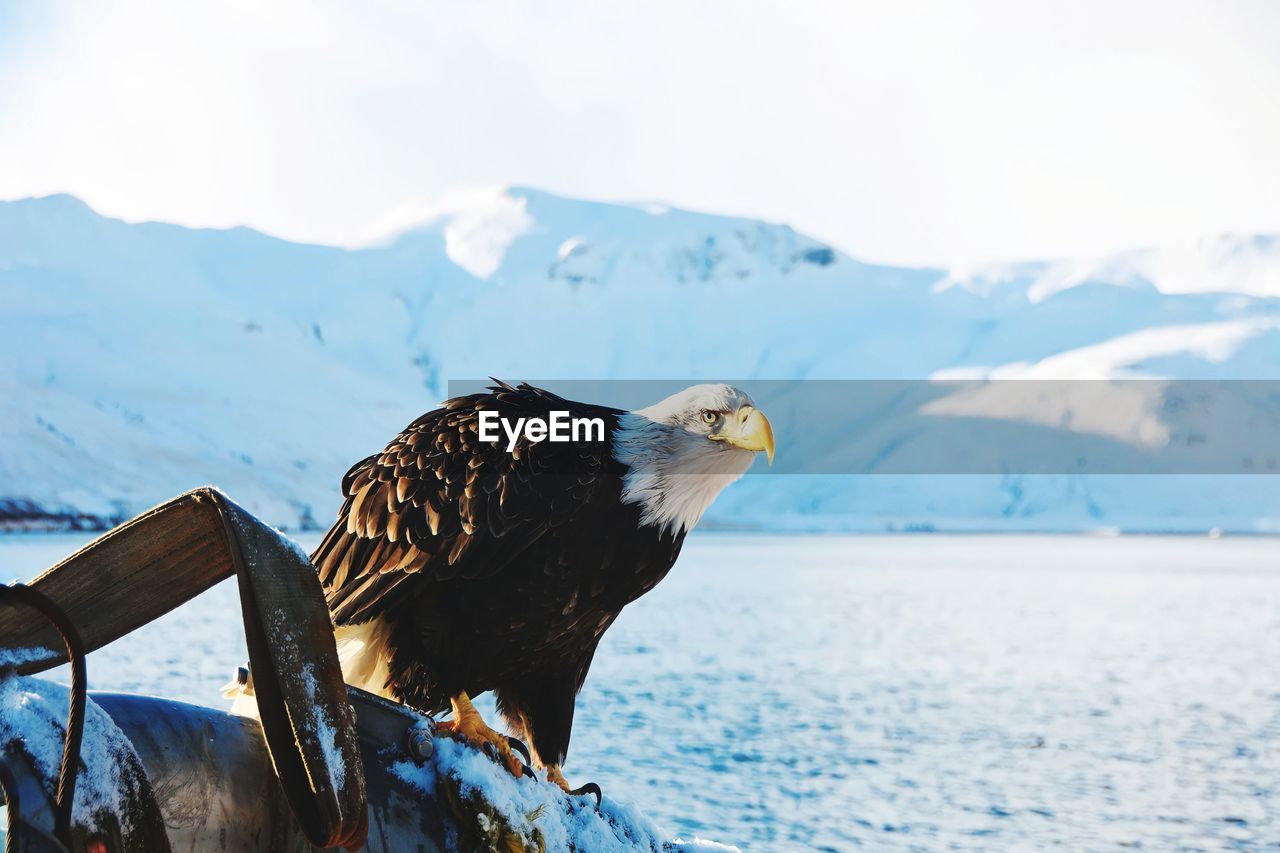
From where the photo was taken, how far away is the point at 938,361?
168 m

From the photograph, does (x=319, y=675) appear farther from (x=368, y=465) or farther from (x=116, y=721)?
(x=368, y=465)

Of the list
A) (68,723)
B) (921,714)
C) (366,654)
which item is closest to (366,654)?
(366,654)

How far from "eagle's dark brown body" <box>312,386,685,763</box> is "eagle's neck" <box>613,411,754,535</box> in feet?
0.13

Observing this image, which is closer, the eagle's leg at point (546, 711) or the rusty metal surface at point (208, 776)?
the rusty metal surface at point (208, 776)

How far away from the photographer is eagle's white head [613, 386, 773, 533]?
12.5ft

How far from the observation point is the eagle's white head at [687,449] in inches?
149

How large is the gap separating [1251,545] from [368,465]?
9083cm

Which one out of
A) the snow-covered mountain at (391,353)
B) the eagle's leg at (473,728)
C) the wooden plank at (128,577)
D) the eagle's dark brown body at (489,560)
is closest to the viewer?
the wooden plank at (128,577)

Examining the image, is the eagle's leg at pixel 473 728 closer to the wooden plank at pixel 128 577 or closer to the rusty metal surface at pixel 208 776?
the rusty metal surface at pixel 208 776

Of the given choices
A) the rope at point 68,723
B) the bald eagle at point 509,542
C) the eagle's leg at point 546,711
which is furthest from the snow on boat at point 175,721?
the eagle's leg at point 546,711

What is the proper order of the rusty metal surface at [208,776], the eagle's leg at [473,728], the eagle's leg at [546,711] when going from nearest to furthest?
the rusty metal surface at [208,776] → the eagle's leg at [473,728] → the eagle's leg at [546,711]

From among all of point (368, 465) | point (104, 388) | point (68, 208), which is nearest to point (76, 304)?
point (104, 388)
